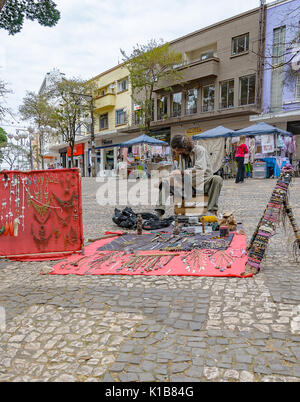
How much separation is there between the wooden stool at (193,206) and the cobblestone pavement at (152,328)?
7.47ft

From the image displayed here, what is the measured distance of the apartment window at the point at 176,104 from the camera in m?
24.2

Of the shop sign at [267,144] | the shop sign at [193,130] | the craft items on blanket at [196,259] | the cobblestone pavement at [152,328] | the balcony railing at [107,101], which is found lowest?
the cobblestone pavement at [152,328]

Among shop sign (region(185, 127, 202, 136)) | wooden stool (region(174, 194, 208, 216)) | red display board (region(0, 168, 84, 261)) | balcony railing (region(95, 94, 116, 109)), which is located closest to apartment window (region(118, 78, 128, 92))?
balcony railing (region(95, 94, 116, 109))

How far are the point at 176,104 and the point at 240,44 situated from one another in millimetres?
6527

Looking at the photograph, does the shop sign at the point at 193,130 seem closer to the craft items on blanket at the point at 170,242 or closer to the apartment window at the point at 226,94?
the apartment window at the point at 226,94

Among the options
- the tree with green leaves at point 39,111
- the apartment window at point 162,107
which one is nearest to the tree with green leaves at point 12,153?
the tree with green leaves at point 39,111

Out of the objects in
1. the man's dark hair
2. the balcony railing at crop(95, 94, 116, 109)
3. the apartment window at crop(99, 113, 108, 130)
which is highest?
the balcony railing at crop(95, 94, 116, 109)

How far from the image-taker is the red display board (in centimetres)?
391

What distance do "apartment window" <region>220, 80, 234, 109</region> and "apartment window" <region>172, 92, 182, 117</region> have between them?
4.03 meters

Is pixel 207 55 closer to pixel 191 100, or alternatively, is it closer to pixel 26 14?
pixel 191 100

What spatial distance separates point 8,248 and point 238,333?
318 cm

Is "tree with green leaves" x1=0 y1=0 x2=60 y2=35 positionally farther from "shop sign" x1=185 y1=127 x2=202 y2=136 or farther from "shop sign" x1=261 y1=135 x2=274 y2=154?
"shop sign" x1=185 y1=127 x2=202 y2=136

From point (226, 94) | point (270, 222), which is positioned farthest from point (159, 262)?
point (226, 94)

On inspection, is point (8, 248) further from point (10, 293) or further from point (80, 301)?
point (80, 301)
